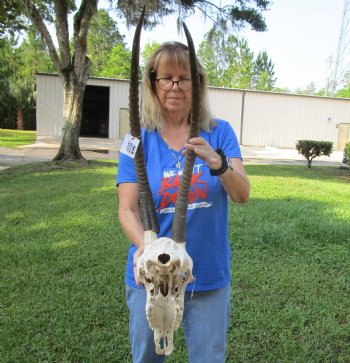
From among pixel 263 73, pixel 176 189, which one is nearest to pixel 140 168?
pixel 176 189

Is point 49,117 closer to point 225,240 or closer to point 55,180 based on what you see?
point 55,180

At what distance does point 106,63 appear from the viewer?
55906mm

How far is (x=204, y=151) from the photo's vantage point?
1439 mm

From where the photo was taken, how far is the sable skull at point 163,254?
1348 mm

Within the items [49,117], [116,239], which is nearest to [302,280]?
[116,239]

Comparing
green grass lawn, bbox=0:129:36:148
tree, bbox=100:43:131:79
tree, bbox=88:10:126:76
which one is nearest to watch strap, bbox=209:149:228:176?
green grass lawn, bbox=0:129:36:148

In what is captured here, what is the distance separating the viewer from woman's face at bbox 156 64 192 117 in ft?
5.56

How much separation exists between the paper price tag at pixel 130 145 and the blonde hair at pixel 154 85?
25 cm

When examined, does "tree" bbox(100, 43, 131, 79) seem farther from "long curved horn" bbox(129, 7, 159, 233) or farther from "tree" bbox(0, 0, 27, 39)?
"long curved horn" bbox(129, 7, 159, 233)

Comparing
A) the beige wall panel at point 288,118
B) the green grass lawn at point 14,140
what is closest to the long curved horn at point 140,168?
the green grass lawn at point 14,140

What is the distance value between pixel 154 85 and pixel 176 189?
1.56 ft

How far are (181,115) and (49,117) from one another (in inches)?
1085

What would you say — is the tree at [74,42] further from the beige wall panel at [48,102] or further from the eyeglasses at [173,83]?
the beige wall panel at [48,102]

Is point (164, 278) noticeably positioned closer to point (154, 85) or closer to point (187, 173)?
point (187, 173)
